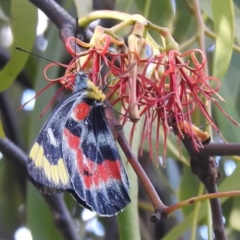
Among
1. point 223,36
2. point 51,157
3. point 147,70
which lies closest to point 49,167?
point 51,157

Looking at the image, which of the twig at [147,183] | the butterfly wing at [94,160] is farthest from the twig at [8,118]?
the twig at [147,183]

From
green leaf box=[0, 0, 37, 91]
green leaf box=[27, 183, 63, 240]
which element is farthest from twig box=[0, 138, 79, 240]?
green leaf box=[0, 0, 37, 91]

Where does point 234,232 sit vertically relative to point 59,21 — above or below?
below

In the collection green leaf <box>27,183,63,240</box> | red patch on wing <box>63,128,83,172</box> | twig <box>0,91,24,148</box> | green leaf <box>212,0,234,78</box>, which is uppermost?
green leaf <box>212,0,234,78</box>

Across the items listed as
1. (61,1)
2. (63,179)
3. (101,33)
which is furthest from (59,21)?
(61,1)

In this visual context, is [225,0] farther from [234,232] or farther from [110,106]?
[234,232]

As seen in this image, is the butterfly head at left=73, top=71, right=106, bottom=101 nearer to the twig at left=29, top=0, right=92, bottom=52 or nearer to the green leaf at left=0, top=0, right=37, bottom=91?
the twig at left=29, top=0, right=92, bottom=52

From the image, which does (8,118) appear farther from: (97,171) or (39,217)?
(97,171)
